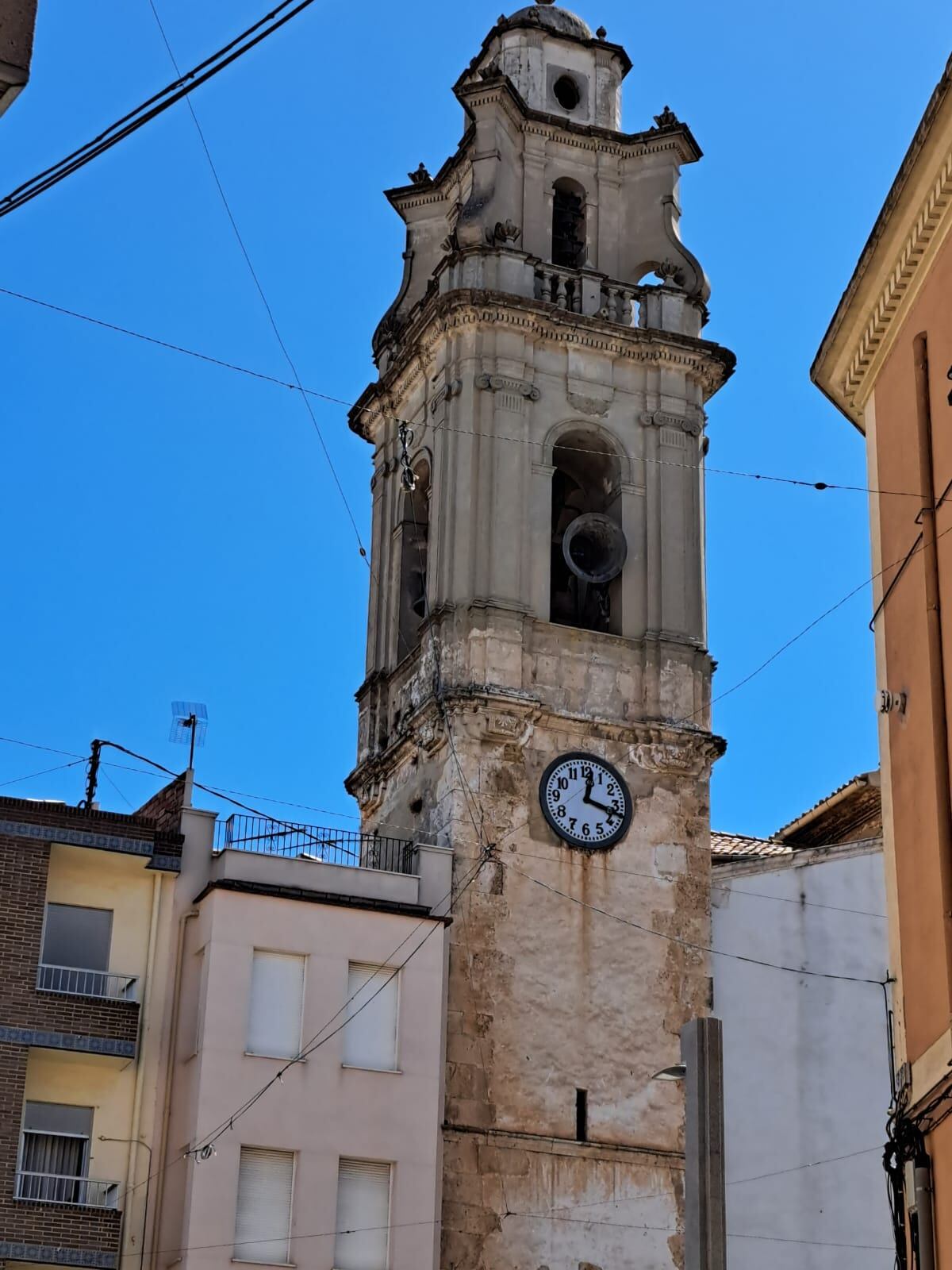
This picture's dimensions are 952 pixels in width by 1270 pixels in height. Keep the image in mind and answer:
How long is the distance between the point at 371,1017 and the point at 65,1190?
4.53 metres

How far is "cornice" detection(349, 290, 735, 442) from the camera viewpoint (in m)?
36.2

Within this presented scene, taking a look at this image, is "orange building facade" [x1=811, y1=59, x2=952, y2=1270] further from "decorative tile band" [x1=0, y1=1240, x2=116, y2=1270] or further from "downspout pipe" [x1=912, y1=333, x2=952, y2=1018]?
"decorative tile band" [x1=0, y1=1240, x2=116, y2=1270]

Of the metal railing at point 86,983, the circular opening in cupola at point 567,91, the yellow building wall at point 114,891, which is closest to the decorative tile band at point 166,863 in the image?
the yellow building wall at point 114,891

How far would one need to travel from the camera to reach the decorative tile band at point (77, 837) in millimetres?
29172

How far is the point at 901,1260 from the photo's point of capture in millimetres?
16594

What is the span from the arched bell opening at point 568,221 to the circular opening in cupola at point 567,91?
5.83 ft

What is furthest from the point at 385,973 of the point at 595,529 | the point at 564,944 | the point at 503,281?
the point at 503,281

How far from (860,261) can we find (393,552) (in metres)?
20.0

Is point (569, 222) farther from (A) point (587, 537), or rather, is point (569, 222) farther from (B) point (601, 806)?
(B) point (601, 806)

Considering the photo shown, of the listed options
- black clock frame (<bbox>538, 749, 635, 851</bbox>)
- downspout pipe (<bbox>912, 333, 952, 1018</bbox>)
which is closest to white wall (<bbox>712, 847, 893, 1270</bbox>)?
black clock frame (<bbox>538, 749, 635, 851</bbox>)

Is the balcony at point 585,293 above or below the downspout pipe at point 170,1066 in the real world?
above

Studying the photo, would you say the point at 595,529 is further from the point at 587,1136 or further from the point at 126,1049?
the point at 126,1049

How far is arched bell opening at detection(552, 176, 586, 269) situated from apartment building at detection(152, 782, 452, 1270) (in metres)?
12.7

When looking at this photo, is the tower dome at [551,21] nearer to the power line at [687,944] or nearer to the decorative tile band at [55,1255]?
the power line at [687,944]
